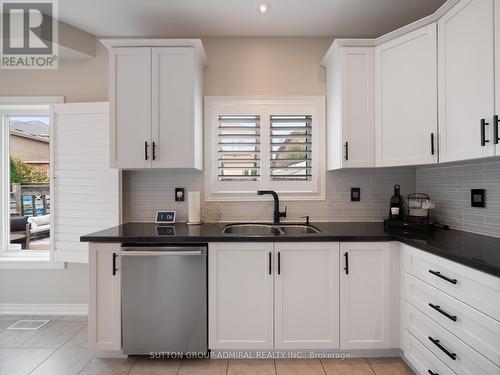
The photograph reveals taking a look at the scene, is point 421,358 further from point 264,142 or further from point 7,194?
point 7,194

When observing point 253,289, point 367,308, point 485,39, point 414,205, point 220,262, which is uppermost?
point 485,39

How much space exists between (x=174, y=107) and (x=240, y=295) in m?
1.55

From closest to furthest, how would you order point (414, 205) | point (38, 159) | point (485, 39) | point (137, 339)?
point (485, 39), point (137, 339), point (414, 205), point (38, 159)

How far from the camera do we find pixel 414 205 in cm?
215

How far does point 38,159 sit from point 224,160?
2065 mm

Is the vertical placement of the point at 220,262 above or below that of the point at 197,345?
above

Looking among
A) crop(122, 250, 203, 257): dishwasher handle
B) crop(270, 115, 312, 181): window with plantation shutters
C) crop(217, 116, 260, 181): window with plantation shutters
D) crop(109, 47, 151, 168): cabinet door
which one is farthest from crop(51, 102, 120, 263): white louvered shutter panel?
crop(270, 115, 312, 181): window with plantation shutters

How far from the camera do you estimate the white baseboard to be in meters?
2.58

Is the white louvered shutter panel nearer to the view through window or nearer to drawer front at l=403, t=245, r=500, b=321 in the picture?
the view through window

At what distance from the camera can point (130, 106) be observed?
2.14 m

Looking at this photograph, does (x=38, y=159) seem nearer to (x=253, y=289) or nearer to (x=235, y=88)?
(x=235, y=88)

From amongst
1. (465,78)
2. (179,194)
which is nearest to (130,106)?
(179,194)

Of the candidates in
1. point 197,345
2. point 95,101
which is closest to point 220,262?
→ point 197,345

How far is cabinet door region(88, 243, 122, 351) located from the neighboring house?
1.66 m
